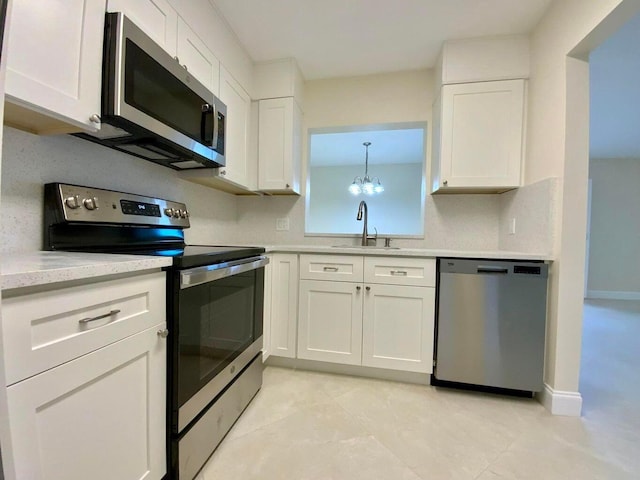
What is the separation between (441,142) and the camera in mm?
2121

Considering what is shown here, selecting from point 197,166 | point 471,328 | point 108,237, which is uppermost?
point 197,166

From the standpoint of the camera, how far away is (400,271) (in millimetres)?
1938

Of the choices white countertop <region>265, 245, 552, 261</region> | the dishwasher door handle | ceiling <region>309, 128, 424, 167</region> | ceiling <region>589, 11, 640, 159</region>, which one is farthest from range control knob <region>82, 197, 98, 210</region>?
ceiling <region>589, 11, 640, 159</region>

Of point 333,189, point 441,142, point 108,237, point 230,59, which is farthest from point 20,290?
point 333,189

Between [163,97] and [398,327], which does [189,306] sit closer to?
[163,97]

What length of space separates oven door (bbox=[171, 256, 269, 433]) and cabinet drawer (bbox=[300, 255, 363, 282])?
17.6 inches

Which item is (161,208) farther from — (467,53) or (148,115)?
(467,53)

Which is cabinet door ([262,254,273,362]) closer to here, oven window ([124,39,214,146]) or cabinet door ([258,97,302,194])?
cabinet door ([258,97,302,194])

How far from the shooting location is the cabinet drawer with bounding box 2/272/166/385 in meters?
0.60

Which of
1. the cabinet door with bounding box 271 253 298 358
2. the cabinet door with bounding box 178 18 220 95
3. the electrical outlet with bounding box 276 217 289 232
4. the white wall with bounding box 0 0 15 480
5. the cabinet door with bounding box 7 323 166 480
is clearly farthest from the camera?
the electrical outlet with bounding box 276 217 289 232

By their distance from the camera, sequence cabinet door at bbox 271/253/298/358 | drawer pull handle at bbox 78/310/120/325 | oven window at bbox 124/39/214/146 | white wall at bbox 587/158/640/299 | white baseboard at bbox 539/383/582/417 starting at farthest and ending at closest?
white wall at bbox 587/158/640/299 < cabinet door at bbox 271/253/298/358 < white baseboard at bbox 539/383/582/417 < oven window at bbox 124/39/214/146 < drawer pull handle at bbox 78/310/120/325

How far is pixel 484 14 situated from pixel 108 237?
2.48m

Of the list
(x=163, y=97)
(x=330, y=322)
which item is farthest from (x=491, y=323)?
(x=163, y=97)

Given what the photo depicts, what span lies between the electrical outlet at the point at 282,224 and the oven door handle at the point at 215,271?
40.6 inches
